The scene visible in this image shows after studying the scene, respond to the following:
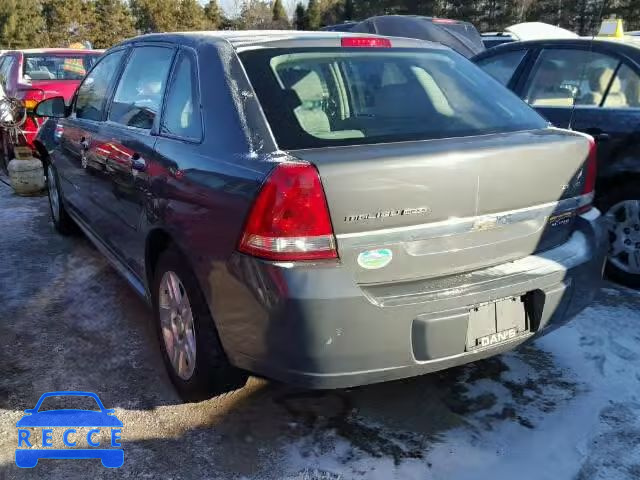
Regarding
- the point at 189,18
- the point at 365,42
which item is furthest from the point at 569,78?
the point at 189,18

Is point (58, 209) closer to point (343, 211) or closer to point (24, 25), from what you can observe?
point (343, 211)

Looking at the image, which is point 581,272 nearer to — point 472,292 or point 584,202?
point 584,202

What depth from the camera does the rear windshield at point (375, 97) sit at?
251 centimetres

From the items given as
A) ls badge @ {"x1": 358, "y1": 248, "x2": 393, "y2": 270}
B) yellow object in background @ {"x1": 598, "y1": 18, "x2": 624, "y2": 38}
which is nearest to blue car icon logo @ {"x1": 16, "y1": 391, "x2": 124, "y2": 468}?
ls badge @ {"x1": 358, "y1": 248, "x2": 393, "y2": 270}

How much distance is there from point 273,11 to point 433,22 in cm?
4084

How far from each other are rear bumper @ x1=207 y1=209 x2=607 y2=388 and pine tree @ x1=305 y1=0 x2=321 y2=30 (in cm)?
4350

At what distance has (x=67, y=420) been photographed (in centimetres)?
281

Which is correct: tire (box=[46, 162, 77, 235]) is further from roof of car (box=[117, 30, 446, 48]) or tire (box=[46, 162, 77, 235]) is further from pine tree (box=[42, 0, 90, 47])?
pine tree (box=[42, 0, 90, 47])

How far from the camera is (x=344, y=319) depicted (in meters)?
2.18

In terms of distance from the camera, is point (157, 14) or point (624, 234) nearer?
point (624, 234)

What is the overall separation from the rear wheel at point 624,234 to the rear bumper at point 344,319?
205cm

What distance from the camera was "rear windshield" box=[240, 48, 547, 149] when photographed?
251 centimetres

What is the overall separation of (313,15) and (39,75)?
38502 mm

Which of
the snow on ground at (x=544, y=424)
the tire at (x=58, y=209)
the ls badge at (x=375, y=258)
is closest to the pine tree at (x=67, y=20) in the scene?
the tire at (x=58, y=209)
